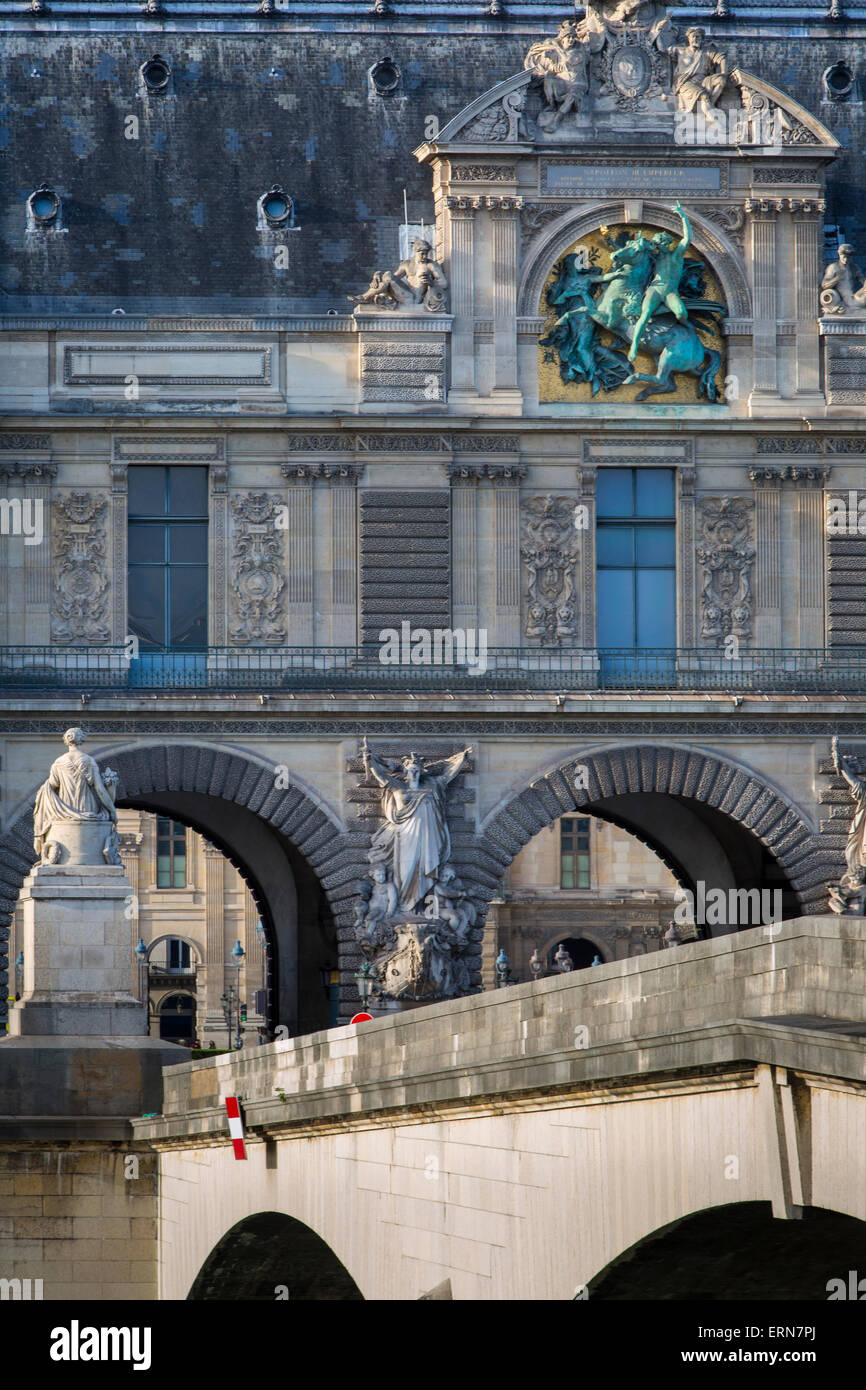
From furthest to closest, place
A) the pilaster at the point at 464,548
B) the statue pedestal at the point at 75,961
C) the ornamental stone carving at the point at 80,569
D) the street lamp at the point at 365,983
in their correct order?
1. the pilaster at the point at 464,548
2. the ornamental stone carving at the point at 80,569
3. the street lamp at the point at 365,983
4. the statue pedestal at the point at 75,961

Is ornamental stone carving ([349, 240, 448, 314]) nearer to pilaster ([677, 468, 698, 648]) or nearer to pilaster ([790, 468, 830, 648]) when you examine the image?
pilaster ([677, 468, 698, 648])

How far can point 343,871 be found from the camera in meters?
44.4

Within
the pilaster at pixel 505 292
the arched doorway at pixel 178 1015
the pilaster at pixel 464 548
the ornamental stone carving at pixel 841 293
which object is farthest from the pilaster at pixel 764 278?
the arched doorway at pixel 178 1015

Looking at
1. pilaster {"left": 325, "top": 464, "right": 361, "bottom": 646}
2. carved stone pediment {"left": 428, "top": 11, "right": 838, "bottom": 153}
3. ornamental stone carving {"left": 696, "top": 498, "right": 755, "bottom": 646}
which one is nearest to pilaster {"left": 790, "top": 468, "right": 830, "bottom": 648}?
ornamental stone carving {"left": 696, "top": 498, "right": 755, "bottom": 646}

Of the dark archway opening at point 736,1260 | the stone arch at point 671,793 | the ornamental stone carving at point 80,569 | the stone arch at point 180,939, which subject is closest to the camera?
the dark archway opening at point 736,1260

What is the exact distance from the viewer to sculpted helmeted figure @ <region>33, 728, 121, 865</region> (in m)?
33.4

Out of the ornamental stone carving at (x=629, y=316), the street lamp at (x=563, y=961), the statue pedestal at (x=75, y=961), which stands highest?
the ornamental stone carving at (x=629, y=316)

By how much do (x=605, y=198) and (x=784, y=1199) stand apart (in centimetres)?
3132

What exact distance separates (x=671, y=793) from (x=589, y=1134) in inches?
1003

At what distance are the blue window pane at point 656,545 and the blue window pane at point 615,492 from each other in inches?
15.6

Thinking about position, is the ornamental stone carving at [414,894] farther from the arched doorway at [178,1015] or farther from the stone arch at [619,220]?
the arched doorway at [178,1015]

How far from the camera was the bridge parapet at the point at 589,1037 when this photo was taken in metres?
16.5

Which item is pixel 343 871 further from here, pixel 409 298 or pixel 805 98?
pixel 805 98

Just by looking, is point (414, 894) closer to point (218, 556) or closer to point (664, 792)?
point (664, 792)
